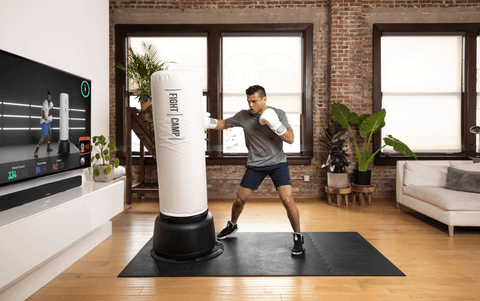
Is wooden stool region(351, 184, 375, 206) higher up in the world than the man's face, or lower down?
lower down

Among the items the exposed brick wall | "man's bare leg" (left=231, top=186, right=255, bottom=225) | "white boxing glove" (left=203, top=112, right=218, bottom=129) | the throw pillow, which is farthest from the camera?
the exposed brick wall

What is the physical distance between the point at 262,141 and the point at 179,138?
87 cm

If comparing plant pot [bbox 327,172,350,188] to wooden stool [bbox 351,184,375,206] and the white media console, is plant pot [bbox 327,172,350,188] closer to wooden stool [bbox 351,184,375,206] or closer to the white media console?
wooden stool [bbox 351,184,375,206]

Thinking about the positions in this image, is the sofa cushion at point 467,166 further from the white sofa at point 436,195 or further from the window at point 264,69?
the window at point 264,69

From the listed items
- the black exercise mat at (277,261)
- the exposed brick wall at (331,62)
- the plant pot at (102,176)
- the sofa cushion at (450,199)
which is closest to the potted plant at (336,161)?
the exposed brick wall at (331,62)

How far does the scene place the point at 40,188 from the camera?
7.86 feet

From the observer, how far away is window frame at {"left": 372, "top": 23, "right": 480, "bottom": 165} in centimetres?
524

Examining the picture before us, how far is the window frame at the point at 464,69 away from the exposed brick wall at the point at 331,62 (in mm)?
120

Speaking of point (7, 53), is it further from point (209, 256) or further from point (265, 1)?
point (265, 1)

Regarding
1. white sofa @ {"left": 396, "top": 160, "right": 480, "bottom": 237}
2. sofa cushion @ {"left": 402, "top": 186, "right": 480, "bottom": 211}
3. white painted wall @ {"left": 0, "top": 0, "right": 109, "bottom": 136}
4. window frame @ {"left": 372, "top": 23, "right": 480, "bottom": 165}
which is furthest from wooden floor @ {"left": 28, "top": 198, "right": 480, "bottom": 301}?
window frame @ {"left": 372, "top": 23, "right": 480, "bottom": 165}

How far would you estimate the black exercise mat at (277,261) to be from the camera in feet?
7.93

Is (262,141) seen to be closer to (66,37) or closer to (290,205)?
(290,205)

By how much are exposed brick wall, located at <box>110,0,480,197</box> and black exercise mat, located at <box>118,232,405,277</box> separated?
7.43ft

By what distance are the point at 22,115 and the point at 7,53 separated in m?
0.45
